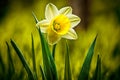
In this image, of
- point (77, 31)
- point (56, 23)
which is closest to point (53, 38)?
point (56, 23)

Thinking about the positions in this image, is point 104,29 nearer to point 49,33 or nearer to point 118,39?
point 118,39

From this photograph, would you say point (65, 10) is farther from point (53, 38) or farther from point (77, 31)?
point (77, 31)

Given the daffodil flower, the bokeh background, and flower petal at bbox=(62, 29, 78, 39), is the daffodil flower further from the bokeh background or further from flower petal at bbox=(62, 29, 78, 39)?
the bokeh background

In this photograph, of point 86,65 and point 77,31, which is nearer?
point 86,65

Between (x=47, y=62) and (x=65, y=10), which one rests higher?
(x=65, y=10)

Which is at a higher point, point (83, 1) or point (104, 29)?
point (83, 1)

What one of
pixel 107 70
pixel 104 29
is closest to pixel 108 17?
pixel 104 29

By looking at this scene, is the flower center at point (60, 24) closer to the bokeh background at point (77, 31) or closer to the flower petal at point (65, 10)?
the flower petal at point (65, 10)

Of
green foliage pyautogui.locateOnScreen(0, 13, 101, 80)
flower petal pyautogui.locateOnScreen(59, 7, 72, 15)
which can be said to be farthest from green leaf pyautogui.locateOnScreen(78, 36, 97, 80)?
flower petal pyautogui.locateOnScreen(59, 7, 72, 15)
